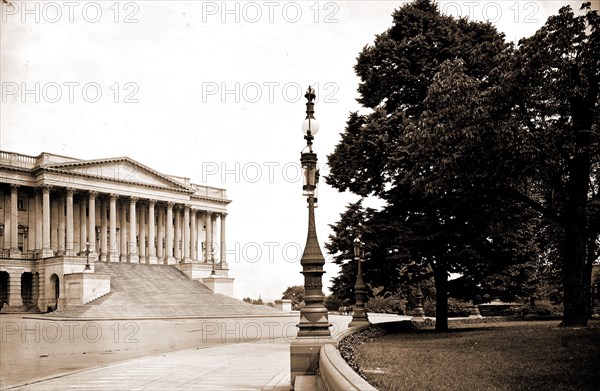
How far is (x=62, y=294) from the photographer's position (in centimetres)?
5803

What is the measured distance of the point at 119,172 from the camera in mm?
72688

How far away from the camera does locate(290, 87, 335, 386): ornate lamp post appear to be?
12.6 metres

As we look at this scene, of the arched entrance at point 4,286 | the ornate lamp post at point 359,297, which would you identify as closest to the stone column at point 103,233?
the arched entrance at point 4,286

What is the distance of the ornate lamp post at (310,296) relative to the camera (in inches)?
497

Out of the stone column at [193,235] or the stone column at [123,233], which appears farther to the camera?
the stone column at [193,235]

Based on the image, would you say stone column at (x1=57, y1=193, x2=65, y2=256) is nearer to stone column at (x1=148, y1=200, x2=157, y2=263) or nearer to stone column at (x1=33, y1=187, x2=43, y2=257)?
stone column at (x1=33, y1=187, x2=43, y2=257)

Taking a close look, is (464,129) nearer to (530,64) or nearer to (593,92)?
(530,64)

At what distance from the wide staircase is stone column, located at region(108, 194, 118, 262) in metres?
3.09

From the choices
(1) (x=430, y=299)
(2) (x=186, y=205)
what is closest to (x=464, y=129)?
(1) (x=430, y=299)

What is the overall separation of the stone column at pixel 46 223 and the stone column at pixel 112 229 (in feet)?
25.8

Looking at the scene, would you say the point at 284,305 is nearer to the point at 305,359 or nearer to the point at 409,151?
the point at 409,151

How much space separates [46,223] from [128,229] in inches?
551

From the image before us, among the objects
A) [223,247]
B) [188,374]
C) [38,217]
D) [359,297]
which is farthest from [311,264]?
[223,247]

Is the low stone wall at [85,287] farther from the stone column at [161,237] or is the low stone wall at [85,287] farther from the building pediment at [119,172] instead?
the stone column at [161,237]
